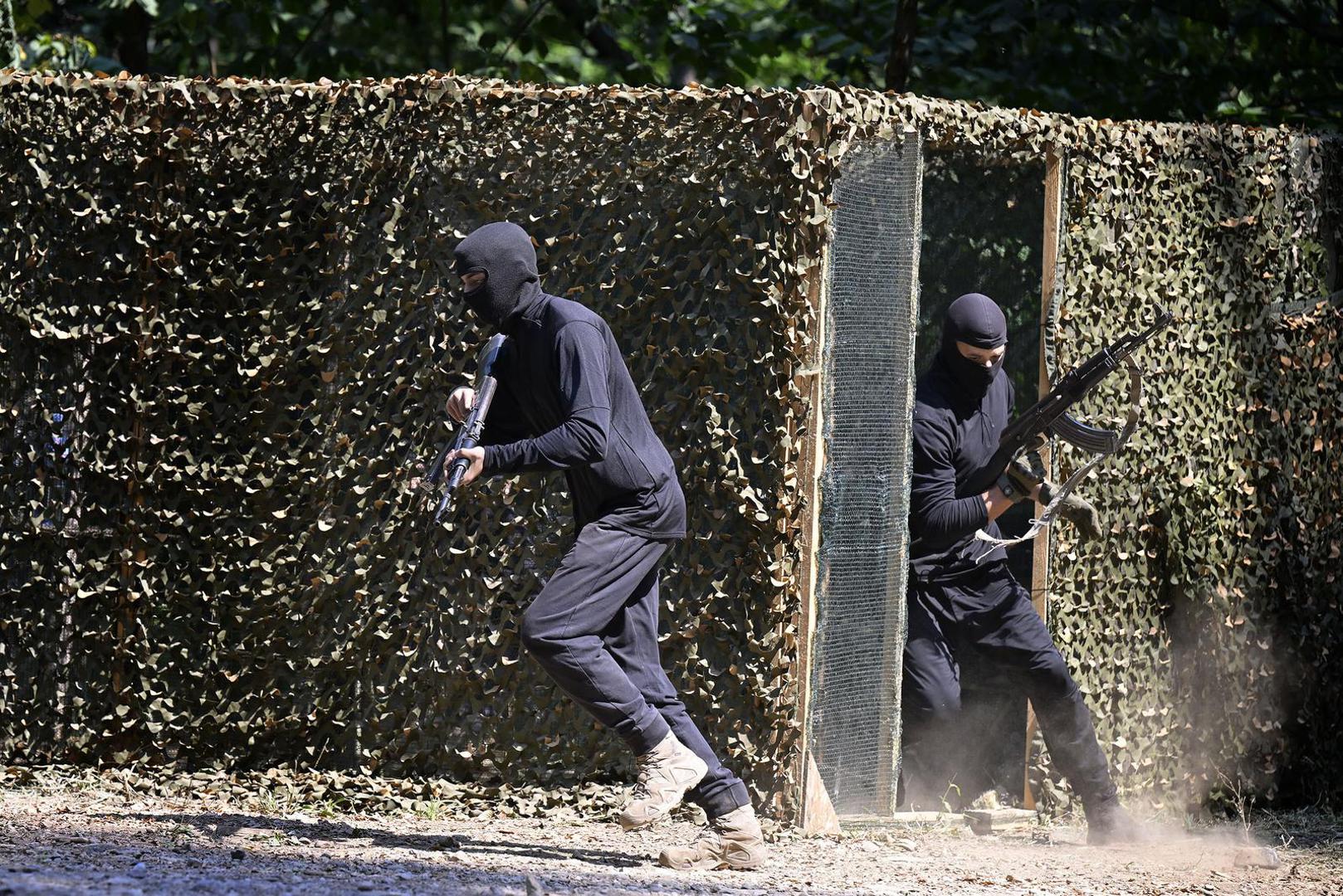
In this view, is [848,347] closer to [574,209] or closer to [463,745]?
[574,209]

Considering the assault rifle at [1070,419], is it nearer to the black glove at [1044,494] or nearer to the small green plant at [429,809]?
the black glove at [1044,494]

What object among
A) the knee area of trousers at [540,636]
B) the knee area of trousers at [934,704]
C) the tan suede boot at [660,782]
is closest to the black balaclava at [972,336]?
the knee area of trousers at [934,704]

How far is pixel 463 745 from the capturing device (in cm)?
619

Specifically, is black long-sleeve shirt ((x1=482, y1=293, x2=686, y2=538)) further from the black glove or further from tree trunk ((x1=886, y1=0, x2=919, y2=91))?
tree trunk ((x1=886, y1=0, x2=919, y2=91))

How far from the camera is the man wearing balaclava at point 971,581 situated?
629 cm

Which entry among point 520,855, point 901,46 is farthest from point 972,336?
point 901,46

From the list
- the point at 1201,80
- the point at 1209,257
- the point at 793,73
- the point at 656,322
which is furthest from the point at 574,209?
the point at 793,73

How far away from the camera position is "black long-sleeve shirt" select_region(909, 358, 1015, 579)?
6.32 metres

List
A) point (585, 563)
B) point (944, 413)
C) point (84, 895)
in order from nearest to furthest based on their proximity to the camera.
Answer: point (84, 895)
point (585, 563)
point (944, 413)

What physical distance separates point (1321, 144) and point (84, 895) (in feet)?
19.1

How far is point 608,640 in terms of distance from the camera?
5.22 meters

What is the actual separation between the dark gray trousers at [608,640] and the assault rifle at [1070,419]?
1757 millimetres

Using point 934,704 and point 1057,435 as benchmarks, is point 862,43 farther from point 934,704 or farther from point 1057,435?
point 934,704

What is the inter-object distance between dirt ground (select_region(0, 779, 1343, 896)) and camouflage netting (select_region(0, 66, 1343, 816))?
28 cm
